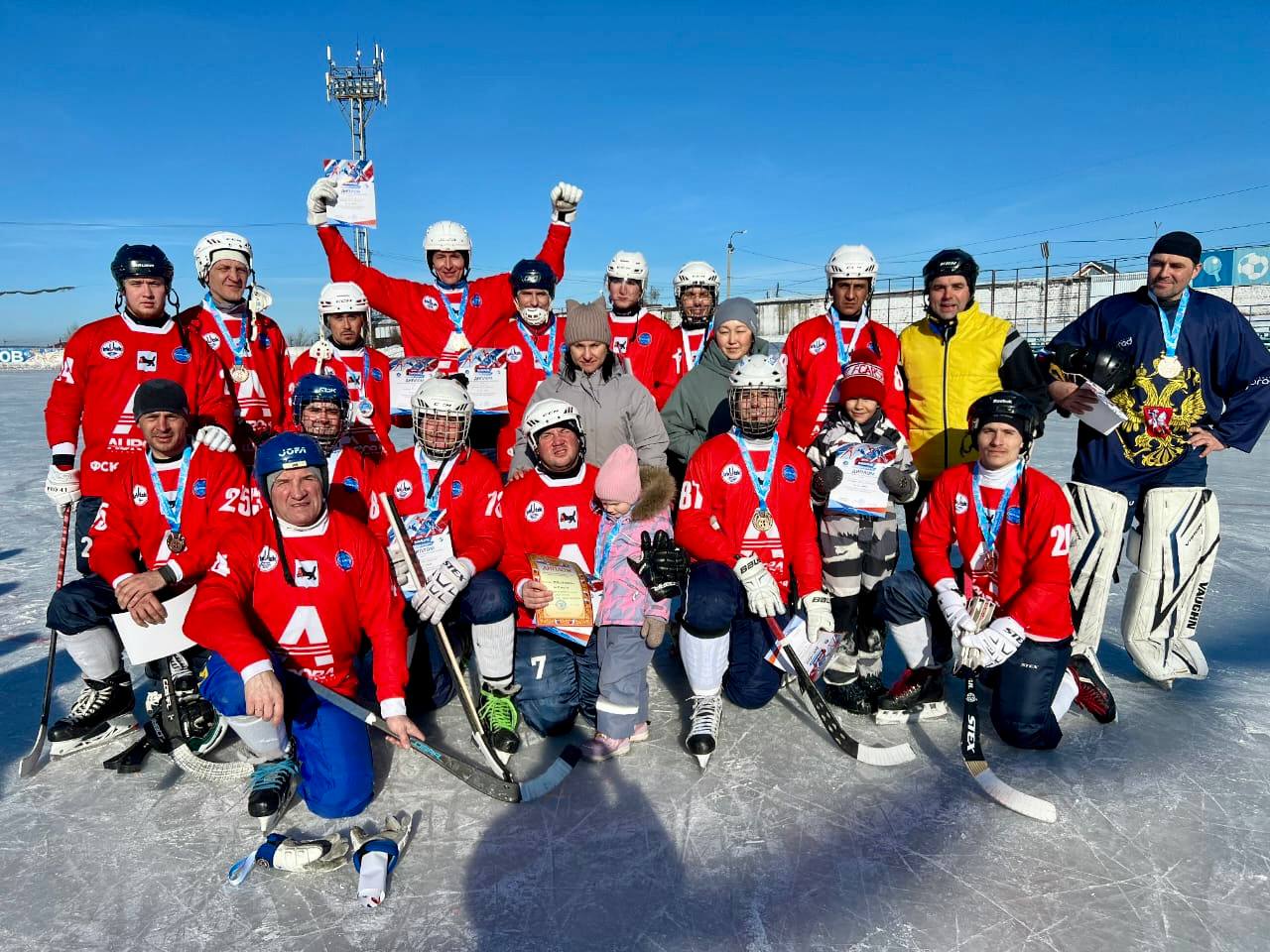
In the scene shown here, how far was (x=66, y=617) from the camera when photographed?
10.8 feet

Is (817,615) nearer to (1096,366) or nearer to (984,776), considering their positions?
(984,776)

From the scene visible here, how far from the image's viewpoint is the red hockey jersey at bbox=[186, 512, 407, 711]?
2.95m

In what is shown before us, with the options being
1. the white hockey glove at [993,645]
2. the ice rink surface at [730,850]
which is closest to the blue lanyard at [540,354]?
the ice rink surface at [730,850]

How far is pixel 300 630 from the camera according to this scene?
301 centimetres

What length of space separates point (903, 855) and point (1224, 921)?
935 mm

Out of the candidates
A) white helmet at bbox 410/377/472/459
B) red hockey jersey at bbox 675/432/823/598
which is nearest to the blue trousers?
white helmet at bbox 410/377/472/459

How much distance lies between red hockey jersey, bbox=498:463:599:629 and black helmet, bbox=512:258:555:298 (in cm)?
155

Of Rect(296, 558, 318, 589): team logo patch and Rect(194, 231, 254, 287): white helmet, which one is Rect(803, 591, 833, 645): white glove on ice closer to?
Rect(296, 558, 318, 589): team logo patch

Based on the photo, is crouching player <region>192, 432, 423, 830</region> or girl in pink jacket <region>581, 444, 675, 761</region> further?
girl in pink jacket <region>581, 444, 675, 761</region>

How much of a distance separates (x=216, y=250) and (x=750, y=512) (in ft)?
11.1

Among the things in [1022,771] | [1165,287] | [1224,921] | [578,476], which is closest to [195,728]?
[578,476]

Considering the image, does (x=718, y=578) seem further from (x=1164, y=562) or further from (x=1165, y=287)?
(x=1165, y=287)

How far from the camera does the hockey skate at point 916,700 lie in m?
3.59

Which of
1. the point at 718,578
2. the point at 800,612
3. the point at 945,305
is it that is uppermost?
the point at 945,305
